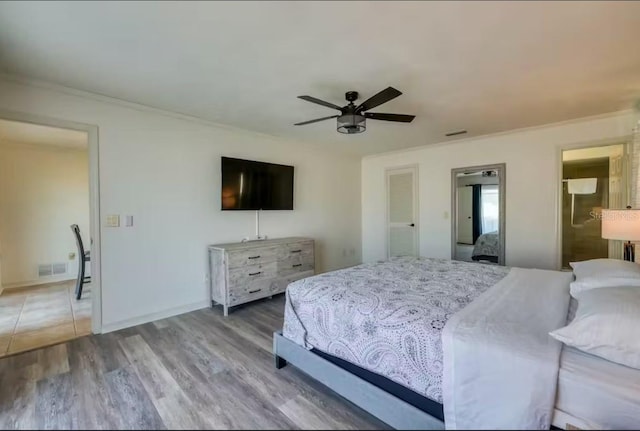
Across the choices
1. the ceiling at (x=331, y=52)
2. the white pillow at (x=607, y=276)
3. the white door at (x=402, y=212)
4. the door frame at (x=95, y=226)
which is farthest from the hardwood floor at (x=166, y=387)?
the white door at (x=402, y=212)

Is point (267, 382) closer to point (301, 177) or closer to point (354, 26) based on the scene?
point (354, 26)

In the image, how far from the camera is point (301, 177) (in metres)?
4.97

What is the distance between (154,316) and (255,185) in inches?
78.6

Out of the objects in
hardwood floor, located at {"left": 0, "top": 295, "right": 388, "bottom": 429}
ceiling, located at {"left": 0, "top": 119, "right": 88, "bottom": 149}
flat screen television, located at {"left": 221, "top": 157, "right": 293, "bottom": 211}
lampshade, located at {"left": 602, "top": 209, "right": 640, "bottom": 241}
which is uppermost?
ceiling, located at {"left": 0, "top": 119, "right": 88, "bottom": 149}

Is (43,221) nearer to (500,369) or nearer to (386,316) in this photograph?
(386,316)

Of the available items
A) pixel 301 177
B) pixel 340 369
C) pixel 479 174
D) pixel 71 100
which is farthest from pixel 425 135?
pixel 71 100

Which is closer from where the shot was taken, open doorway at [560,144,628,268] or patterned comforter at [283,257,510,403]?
patterned comforter at [283,257,510,403]

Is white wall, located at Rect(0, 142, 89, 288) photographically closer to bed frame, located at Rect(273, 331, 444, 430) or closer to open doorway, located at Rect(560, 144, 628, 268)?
bed frame, located at Rect(273, 331, 444, 430)

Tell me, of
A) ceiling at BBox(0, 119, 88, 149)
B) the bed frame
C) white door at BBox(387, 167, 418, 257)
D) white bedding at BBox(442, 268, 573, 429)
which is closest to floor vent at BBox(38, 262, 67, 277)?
ceiling at BBox(0, 119, 88, 149)

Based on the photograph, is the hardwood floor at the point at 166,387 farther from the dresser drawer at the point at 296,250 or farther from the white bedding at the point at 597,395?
the dresser drawer at the point at 296,250

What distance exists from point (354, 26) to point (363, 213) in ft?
14.8

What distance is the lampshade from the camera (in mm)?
2548

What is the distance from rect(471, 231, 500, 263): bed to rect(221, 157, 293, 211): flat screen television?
305 centimetres

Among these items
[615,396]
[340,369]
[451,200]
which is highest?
[451,200]
